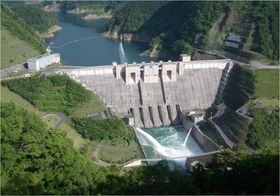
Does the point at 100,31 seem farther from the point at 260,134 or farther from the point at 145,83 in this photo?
the point at 260,134

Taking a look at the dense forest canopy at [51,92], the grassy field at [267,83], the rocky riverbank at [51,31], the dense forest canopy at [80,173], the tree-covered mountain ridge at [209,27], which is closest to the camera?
the dense forest canopy at [80,173]

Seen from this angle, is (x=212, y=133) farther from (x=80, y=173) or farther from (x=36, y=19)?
(x=36, y=19)

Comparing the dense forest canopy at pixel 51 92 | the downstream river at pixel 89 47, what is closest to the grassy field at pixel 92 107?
the dense forest canopy at pixel 51 92

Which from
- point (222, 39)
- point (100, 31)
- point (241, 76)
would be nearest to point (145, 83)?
point (241, 76)

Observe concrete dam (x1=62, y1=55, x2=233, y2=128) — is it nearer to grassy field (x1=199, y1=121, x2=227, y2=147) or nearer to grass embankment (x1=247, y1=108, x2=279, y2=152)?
grassy field (x1=199, y1=121, x2=227, y2=147)

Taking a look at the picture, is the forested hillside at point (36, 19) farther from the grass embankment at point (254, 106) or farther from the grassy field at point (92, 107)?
the grass embankment at point (254, 106)

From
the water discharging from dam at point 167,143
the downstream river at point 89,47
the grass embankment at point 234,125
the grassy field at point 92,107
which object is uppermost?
the grassy field at point 92,107

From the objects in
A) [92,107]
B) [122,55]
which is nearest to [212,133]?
[92,107]
